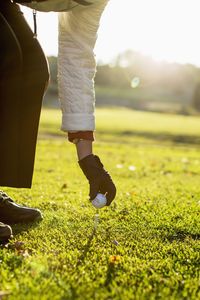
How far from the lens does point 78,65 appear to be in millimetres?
2361

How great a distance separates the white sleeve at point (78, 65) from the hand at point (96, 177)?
214 mm

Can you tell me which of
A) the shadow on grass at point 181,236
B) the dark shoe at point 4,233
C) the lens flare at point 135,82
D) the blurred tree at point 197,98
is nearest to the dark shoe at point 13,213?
the dark shoe at point 4,233

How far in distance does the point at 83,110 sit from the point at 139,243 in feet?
3.21

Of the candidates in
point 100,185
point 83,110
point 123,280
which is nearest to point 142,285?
point 123,280

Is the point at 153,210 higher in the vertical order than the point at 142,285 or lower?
lower

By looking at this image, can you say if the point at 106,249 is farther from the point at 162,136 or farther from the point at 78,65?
the point at 162,136

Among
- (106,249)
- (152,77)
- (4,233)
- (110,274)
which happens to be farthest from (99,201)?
(152,77)

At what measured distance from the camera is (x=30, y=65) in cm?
229

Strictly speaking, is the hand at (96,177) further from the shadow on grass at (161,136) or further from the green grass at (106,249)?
the shadow on grass at (161,136)

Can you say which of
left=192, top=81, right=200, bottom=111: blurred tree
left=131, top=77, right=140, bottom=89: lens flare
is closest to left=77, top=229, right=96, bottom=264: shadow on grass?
left=192, top=81, right=200, bottom=111: blurred tree

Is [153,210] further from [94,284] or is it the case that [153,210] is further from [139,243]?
[94,284]

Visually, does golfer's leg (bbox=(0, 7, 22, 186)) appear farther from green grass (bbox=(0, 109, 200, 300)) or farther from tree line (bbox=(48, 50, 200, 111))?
tree line (bbox=(48, 50, 200, 111))

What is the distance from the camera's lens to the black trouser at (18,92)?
88.7 inches

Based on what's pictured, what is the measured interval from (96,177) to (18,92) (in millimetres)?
746
